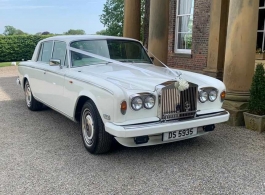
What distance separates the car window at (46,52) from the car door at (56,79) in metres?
0.25

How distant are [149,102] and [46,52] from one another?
3.42 meters

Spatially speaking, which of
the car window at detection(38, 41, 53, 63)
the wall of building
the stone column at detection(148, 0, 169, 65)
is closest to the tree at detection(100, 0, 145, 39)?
the wall of building

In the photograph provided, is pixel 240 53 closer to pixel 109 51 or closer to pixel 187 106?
pixel 187 106

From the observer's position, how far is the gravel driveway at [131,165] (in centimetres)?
337

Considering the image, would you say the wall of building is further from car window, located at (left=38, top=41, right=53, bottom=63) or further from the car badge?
the car badge

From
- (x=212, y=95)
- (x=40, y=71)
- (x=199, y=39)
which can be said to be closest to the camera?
(x=212, y=95)

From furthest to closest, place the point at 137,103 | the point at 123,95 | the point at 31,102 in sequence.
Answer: the point at 31,102 → the point at 137,103 → the point at 123,95

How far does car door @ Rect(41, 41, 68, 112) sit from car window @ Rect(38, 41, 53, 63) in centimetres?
25

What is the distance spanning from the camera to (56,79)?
17.4ft

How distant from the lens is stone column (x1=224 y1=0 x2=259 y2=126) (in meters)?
5.72

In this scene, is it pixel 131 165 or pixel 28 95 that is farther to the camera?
pixel 28 95

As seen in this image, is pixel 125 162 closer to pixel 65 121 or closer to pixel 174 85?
pixel 174 85

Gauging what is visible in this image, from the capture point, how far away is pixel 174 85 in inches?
156

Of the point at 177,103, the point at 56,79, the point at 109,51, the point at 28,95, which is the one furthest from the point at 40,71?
the point at 177,103
